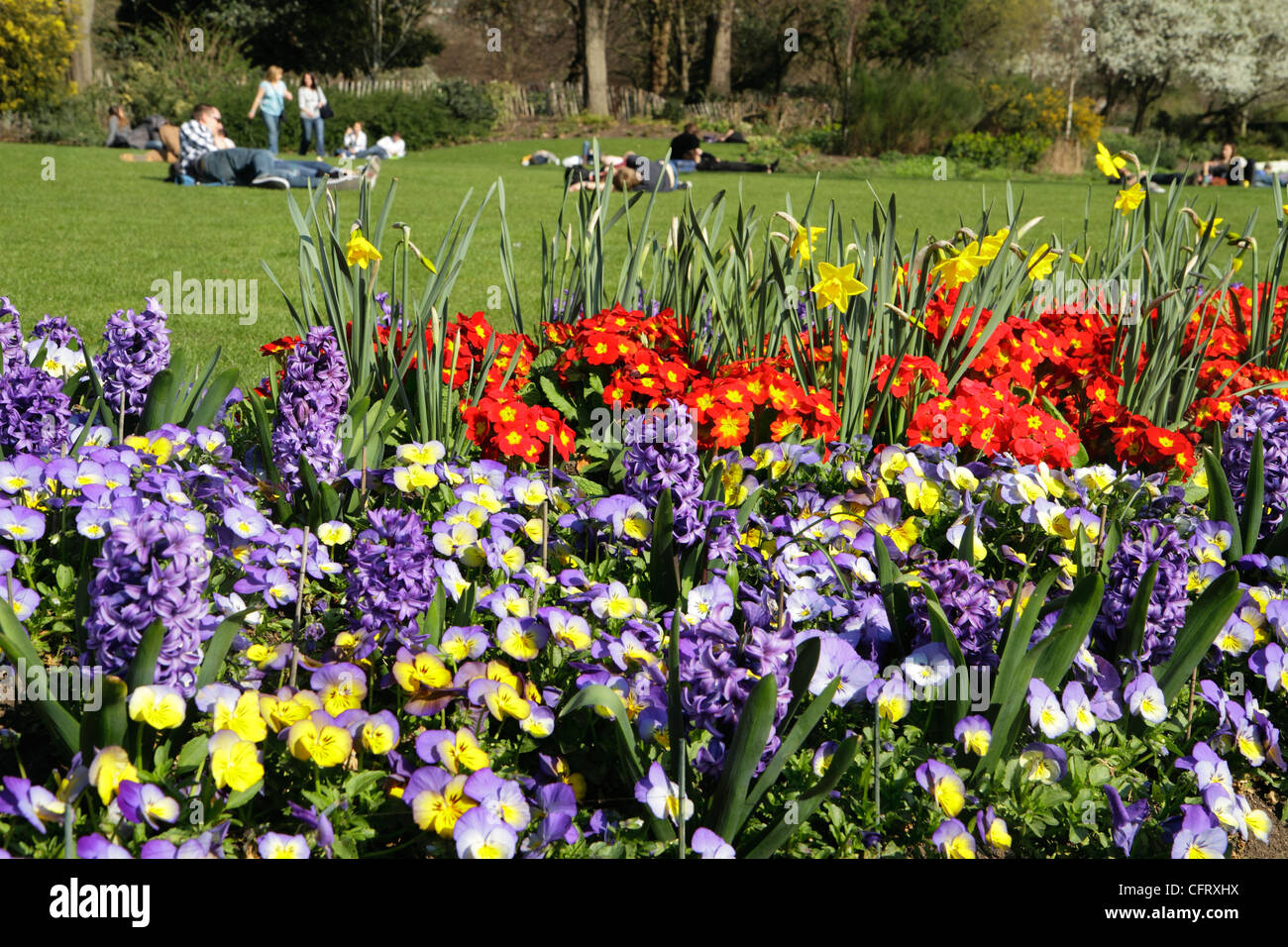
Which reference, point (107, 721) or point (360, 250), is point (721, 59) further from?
point (107, 721)

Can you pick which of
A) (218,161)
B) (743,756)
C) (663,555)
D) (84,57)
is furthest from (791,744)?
(84,57)

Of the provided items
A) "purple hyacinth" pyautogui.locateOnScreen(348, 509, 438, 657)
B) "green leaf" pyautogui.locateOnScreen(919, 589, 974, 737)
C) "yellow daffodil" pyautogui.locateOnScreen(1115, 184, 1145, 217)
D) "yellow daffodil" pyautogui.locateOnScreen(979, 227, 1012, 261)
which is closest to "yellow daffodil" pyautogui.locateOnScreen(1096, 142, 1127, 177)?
"yellow daffodil" pyautogui.locateOnScreen(1115, 184, 1145, 217)

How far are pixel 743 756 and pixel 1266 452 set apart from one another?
1667mm

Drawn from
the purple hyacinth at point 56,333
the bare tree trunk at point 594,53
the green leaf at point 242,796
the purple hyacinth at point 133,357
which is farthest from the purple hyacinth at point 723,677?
the bare tree trunk at point 594,53

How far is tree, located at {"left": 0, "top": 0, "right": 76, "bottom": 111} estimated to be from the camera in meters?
17.8

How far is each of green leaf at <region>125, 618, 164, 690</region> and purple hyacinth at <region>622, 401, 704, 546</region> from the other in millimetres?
991

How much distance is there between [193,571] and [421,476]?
0.85 meters

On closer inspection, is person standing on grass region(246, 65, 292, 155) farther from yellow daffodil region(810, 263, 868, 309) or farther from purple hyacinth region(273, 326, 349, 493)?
yellow daffodil region(810, 263, 868, 309)

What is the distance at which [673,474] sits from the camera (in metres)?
2.07

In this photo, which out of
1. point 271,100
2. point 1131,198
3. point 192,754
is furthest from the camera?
point 271,100

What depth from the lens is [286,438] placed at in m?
2.19

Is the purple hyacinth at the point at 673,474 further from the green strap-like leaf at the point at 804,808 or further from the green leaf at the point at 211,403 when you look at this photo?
the green leaf at the point at 211,403

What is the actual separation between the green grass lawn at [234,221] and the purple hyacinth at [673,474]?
1037mm
